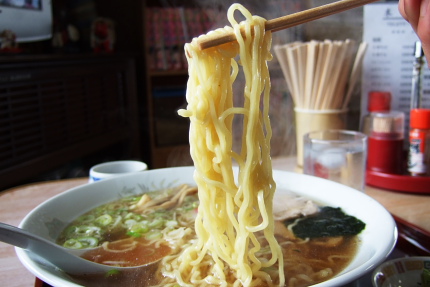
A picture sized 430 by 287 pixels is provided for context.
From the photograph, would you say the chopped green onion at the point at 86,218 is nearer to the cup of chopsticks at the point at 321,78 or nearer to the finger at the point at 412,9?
the cup of chopsticks at the point at 321,78

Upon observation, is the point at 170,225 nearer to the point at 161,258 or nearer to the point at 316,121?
the point at 161,258

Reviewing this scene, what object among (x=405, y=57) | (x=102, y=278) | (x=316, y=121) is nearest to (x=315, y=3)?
(x=405, y=57)

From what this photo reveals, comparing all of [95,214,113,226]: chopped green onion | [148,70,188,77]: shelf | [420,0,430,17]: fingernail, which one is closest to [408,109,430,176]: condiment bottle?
[420,0,430,17]: fingernail

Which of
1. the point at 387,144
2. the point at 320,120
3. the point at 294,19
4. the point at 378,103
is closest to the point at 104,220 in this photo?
the point at 294,19

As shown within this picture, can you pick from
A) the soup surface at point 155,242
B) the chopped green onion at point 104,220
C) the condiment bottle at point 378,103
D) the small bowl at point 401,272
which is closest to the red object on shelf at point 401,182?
the condiment bottle at point 378,103

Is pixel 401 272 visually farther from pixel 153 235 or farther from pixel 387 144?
pixel 387 144

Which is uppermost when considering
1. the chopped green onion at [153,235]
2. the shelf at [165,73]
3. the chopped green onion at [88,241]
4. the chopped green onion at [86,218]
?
the shelf at [165,73]
